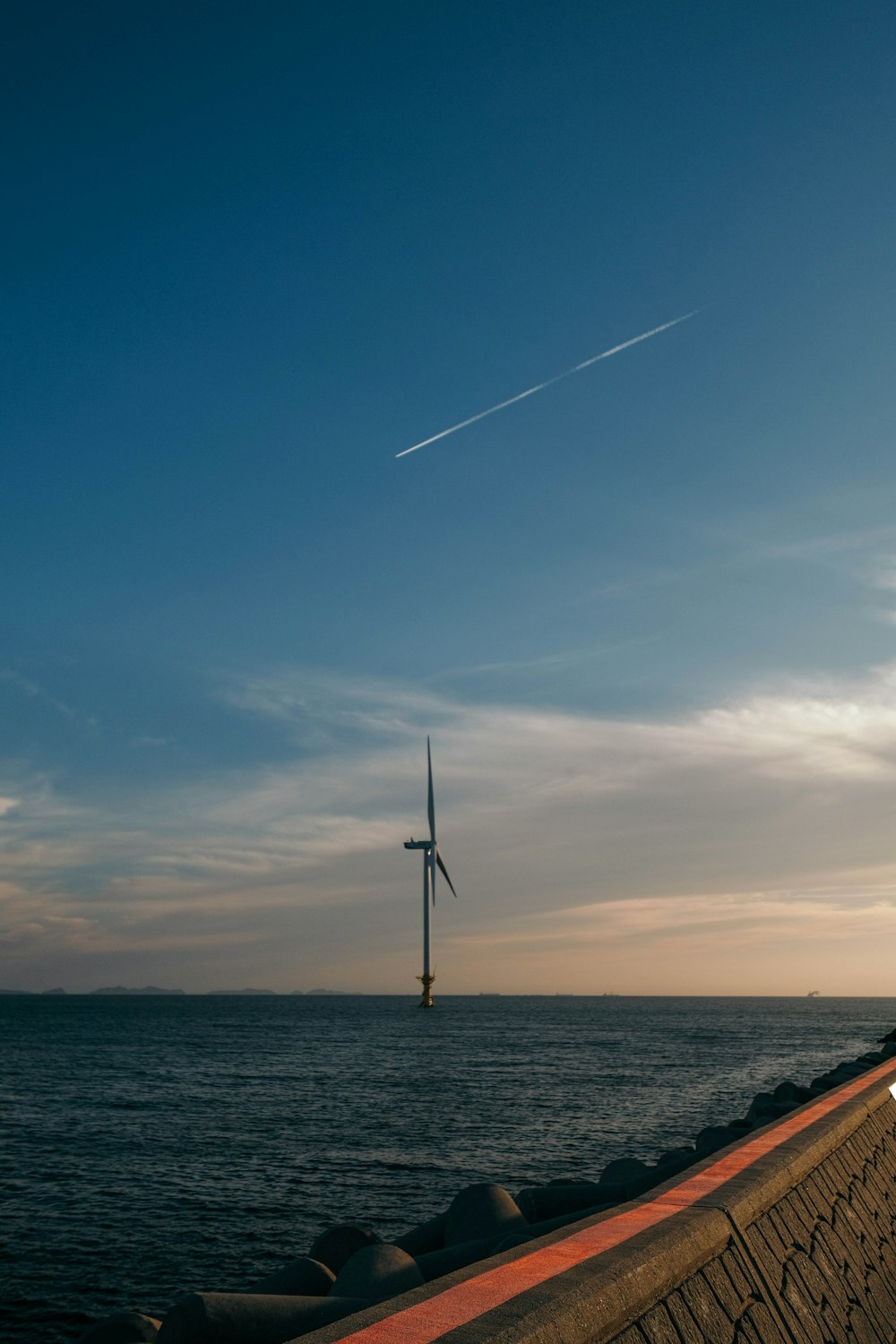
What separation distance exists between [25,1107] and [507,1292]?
44032 millimetres

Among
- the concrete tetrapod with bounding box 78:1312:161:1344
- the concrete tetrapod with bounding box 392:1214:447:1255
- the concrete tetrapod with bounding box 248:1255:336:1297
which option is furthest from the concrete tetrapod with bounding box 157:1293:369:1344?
the concrete tetrapod with bounding box 392:1214:447:1255

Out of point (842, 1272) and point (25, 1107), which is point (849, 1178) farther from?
point (25, 1107)

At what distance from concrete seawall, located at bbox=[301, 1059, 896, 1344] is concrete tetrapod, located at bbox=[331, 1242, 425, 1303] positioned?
2.09m

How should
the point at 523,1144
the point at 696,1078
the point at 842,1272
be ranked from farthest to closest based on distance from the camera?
1. the point at 696,1078
2. the point at 523,1144
3. the point at 842,1272

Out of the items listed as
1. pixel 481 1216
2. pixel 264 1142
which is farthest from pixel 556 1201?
pixel 264 1142

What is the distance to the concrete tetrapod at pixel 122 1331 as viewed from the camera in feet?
29.1

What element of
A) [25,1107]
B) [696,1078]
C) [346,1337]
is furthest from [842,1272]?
[696,1078]

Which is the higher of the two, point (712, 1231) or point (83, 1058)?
point (712, 1231)

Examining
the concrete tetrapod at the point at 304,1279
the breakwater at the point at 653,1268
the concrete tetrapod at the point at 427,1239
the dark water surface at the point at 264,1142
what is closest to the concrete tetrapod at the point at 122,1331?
the breakwater at the point at 653,1268

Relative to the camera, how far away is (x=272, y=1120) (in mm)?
35906

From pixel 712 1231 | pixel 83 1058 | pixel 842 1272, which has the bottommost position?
pixel 83 1058

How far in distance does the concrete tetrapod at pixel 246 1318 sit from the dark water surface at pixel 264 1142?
32.6 feet

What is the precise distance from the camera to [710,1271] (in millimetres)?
4992

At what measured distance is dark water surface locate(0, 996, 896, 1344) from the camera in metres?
18.0
